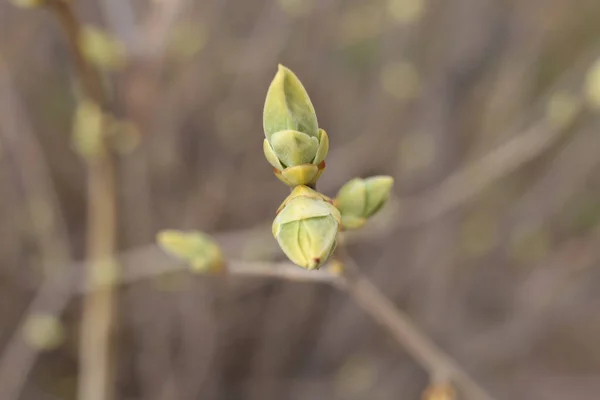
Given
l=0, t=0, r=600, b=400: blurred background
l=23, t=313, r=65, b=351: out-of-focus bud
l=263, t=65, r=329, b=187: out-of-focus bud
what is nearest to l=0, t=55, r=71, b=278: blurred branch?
l=0, t=0, r=600, b=400: blurred background

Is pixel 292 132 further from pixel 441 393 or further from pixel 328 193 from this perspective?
pixel 328 193

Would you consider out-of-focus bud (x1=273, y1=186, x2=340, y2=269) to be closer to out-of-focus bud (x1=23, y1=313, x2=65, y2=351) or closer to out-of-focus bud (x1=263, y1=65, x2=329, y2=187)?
out-of-focus bud (x1=263, y1=65, x2=329, y2=187)

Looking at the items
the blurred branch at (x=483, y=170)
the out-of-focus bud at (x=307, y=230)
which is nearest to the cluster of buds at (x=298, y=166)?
the out-of-focus bud at (x=307, y=230)

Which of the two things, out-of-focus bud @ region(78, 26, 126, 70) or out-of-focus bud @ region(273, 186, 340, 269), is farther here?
out-of-focus bud @ region(78, 26, 126, 70)

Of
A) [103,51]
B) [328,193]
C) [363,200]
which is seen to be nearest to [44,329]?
[103,51]

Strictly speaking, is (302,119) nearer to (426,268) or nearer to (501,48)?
(426,268)

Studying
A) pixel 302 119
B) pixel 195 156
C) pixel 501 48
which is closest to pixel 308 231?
pixel 302 119

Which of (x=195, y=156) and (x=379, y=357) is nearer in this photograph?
(x=195, y=156)
